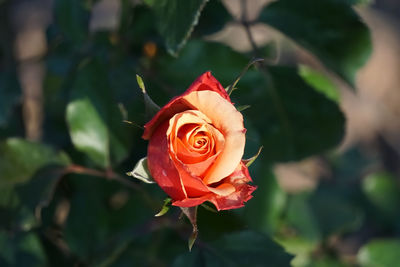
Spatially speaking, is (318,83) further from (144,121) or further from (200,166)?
(200,166)

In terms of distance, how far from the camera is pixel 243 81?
2.74 ft

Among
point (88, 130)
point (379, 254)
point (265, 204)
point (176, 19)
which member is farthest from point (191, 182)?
point (379, 254)

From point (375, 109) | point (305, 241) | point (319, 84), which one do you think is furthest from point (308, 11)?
point (375, 109)

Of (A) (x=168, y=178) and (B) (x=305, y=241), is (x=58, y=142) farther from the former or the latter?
(A) (x=168, y=178)

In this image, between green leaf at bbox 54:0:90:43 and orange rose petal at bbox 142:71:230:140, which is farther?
green leaf at bbox 54:0:90:43

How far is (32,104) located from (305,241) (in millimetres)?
1109

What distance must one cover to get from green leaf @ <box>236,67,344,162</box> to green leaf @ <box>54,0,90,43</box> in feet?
1.01

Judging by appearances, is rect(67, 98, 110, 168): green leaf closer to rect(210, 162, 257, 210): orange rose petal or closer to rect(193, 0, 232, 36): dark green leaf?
rect(193, 0, 232, 36): dark green leaf

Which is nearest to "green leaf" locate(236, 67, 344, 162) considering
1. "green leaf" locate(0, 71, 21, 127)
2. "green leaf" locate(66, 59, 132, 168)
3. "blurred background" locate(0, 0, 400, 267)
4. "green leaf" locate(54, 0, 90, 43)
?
"blurred background" locate(0, 0, 400, 267)

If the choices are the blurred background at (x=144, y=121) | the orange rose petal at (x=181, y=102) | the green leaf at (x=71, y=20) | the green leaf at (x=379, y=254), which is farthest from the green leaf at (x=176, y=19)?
the green leaf at (x=379, y=254)

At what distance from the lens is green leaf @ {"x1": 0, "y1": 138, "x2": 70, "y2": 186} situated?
83 centimetres

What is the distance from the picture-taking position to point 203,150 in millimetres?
491

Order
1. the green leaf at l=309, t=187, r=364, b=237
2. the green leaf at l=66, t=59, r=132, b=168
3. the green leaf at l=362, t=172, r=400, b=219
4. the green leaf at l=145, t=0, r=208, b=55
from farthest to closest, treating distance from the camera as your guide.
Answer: the green leaf at l=362, t=172, r=400, b=219, the green leaf at l=309, t=187, r=364, b=237, the green leaf at l=66, t=59, r=132, b=168, the green leaf at l=145, t=0, r=208, b=55

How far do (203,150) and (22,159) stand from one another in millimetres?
453
